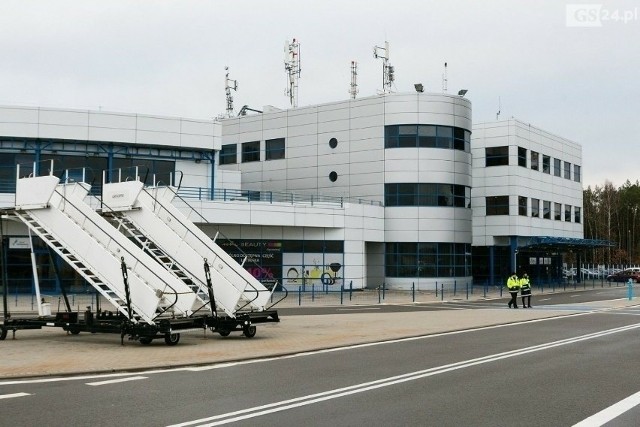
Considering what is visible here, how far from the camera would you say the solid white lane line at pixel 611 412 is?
794cm

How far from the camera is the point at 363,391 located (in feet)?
32.9

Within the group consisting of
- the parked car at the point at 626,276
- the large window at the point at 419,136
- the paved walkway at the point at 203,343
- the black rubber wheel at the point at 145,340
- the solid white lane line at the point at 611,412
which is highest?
the large window at the point at 419,136

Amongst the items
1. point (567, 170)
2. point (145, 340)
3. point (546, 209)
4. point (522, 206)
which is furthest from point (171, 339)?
point (567, 170)

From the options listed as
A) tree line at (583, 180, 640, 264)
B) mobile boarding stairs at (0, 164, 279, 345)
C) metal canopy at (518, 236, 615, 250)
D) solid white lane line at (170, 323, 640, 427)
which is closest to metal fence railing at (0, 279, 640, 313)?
metal canopy at (518, 236, 615, 250)

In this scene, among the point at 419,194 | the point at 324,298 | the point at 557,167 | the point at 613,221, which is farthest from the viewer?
the point at 613,221

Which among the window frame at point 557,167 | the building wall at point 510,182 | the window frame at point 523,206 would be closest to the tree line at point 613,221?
the window frame at point 557,167

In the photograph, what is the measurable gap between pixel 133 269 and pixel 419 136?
33.4 m

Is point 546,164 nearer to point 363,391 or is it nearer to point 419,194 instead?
point 419,194

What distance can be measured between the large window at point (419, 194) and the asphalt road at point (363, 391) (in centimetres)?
3202

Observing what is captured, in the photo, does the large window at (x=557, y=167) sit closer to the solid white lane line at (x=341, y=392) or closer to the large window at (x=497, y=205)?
the large window at (x=497, y=205)

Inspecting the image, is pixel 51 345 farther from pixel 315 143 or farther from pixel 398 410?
pixel 315 143

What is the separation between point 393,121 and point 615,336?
30.9 m

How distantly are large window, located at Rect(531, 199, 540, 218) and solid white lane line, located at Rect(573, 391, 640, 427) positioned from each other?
161 ft

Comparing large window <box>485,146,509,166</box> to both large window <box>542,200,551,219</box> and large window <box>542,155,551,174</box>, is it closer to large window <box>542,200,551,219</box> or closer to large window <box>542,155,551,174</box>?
large window <box>542,155,551,174</box>
